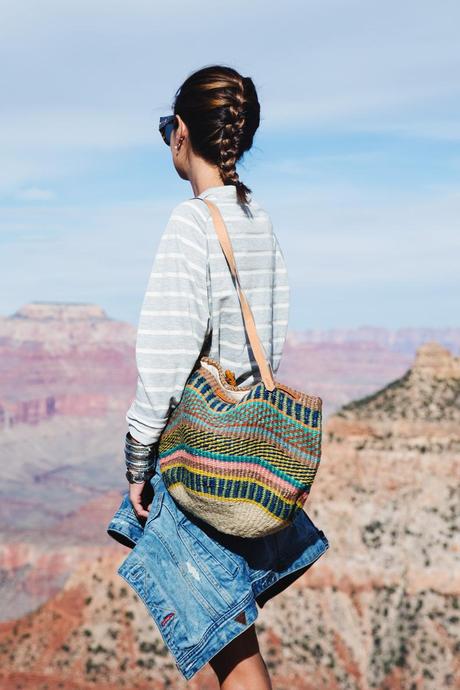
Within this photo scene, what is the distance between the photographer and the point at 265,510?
11.0ft

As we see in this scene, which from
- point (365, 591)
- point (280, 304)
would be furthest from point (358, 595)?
point (280, 304)

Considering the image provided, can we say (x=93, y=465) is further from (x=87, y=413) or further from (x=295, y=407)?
(x=295, y=407)

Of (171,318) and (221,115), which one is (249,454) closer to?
(171,318)

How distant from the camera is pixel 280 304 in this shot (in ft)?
13.3

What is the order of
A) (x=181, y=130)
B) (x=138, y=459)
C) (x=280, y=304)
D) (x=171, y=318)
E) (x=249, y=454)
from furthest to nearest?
(x=280, y=304)
(x=181, y=130)
(x=138, y=459)
(x=171, y=318)
(x=249, y=454)

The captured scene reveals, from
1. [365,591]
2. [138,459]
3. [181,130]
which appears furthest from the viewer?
[365,591]

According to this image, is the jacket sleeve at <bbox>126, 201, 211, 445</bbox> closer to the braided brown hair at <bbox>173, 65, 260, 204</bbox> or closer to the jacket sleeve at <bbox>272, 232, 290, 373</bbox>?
the braided brown hair at <bbox>173, 65, 260, 204</bbox>

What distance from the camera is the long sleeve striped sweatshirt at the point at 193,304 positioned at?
351 cm

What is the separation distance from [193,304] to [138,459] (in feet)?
A: 2.16

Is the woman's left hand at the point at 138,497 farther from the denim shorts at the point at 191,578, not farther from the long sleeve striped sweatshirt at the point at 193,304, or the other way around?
the long sleeve striped sweatshirt at the point at 193,304

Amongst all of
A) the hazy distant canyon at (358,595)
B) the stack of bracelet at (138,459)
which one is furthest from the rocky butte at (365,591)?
the stack of bracelet at (138,459)

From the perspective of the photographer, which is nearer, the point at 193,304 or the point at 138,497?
the point at 193,304

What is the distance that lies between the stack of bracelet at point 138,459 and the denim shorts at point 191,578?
77 millimetres

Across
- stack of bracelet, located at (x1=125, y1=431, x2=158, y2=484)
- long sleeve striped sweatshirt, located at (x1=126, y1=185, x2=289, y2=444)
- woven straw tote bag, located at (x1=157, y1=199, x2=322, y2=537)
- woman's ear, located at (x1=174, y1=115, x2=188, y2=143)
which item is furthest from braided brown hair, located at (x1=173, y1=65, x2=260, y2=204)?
stack of bracelet, located at (x1=125, y1=431, x2=158, y2=484)
